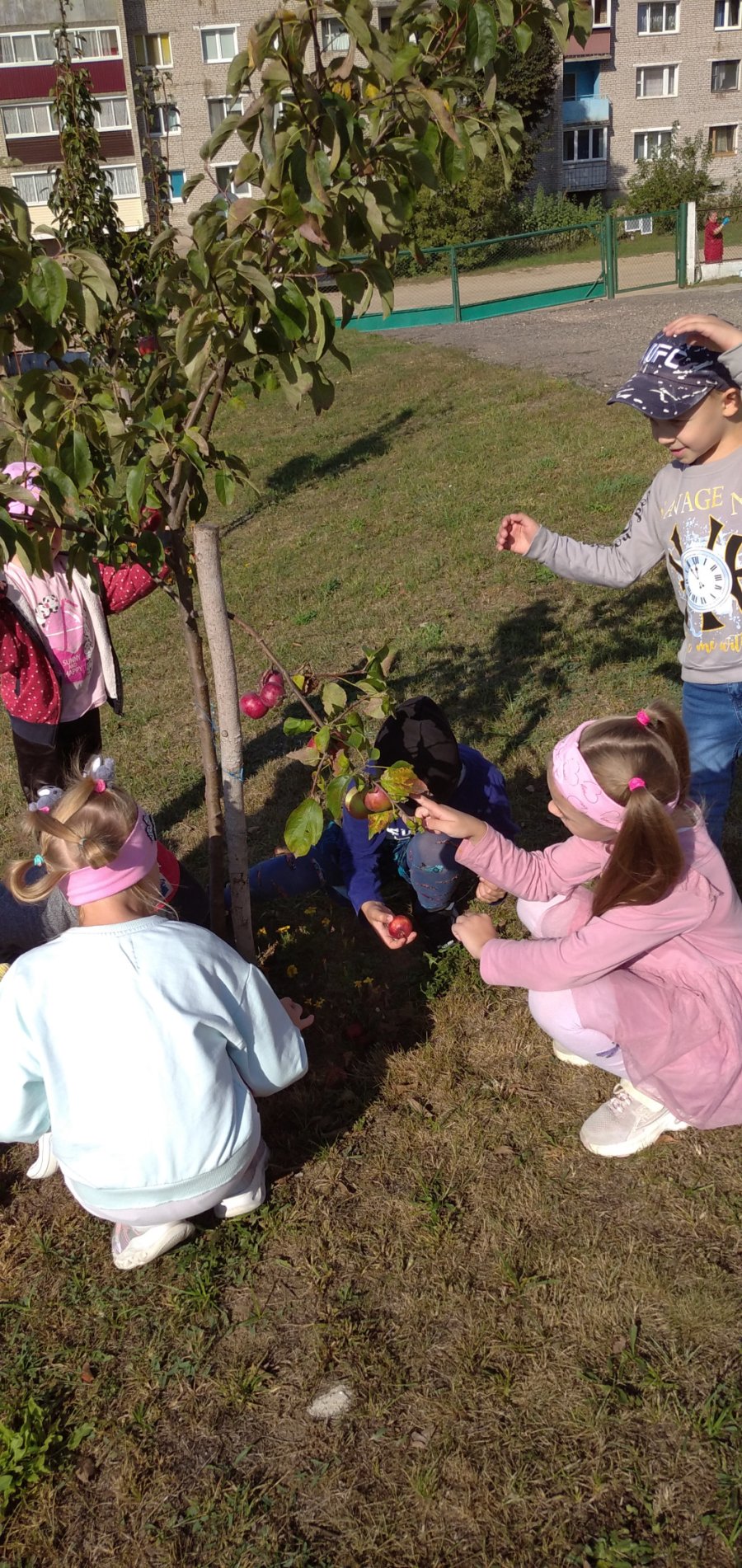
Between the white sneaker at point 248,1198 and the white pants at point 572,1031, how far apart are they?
800 millimetres

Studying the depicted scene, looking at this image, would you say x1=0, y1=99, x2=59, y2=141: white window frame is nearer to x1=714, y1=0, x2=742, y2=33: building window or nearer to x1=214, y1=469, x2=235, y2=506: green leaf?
x1=714, y1=0, x2=742, y2=33: building window

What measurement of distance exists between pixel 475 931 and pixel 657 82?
4515cm

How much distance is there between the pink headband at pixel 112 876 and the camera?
2246 millimetres

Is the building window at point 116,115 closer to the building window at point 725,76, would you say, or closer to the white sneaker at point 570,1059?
the building window at point 725,76

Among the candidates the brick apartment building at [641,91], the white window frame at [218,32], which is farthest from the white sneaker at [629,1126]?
the white window frame at [218,32]

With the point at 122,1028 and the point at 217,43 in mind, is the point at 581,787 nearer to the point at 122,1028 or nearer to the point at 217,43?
the point at 122,1028

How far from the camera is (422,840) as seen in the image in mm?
3453

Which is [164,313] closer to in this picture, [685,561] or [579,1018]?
[685,561]

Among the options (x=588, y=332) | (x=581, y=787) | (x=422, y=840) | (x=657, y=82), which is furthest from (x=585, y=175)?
(x=581, y=787)

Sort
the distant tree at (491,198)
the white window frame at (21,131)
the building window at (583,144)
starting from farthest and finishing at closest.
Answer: the building window at (583,144) → the white window frame at (21,131) → the distant tree at (491,198)

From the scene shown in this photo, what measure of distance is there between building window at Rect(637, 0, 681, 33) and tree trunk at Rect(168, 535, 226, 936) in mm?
44351

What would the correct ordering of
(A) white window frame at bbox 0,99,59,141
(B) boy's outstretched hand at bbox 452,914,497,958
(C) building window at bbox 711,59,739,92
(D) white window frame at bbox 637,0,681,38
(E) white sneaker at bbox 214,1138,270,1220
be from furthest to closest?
(C) building window at bbox 711,59,739,92, (D) white window frame at bbox 637,0,681,38, (A) white window frame at bbox 0,99,59,141, (B) boy's outstretched hand at bbox 452,914,497,958, (E) white sneaker at bbox 214,1138,270,1220

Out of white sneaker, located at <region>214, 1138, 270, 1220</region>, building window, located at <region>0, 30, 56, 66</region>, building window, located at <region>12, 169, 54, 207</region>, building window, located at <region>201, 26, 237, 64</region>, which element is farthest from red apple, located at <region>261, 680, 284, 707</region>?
building window, located at <region>201, 26, 237, 64</region>

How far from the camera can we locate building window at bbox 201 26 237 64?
37.2m
